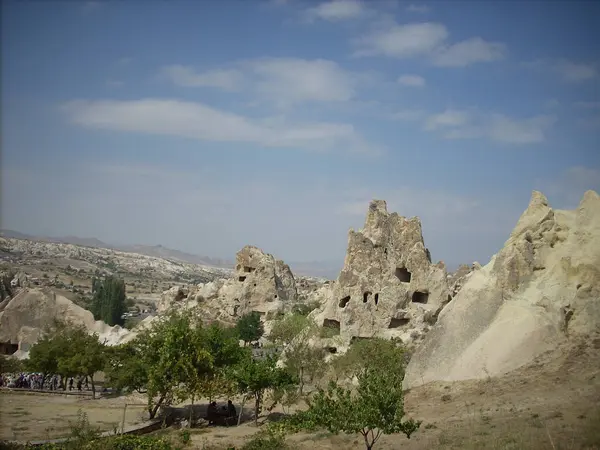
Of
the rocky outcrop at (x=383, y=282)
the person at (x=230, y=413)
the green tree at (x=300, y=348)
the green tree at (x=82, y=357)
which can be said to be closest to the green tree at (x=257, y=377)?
the person at (x=230, y=413)

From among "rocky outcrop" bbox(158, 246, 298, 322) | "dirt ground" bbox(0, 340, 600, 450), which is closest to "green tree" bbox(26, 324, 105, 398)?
"dirt ground" bbox(0, 340, 600, 450)

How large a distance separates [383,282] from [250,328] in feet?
48.7

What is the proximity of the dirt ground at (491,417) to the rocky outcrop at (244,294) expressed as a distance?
29.9 meters

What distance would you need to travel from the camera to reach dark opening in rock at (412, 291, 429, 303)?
42156 mm

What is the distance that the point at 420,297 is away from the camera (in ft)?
140

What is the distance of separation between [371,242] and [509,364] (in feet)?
A: 74.7

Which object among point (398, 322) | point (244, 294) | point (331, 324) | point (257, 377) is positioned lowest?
point (257, 377)

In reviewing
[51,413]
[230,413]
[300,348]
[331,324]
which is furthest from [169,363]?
[331,324]

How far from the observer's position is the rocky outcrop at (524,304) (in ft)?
66.0

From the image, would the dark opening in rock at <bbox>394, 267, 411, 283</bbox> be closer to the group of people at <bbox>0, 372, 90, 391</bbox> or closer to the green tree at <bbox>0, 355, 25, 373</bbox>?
the group of people at <bbox>0, 372, 90, 391</bbox>

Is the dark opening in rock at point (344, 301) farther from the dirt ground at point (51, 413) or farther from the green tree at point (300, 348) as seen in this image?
the dirt ground at point (51, 413)

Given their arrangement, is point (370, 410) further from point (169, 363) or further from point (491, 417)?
point (169, 363)

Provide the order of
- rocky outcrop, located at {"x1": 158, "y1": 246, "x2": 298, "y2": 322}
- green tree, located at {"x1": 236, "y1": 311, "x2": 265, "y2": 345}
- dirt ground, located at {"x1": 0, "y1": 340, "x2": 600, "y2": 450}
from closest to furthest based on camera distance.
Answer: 1. dirt ground, located at {"x1": 0, "y1": 340, "x2": 600, "y2": 450}
2. green tree, located at {"x1": 236, "y1": 311, "x2": 265, "y2": 345}
3. rocky outcrop, located at {"x1": 158, "y1": 246, "x2": 298, "y2": 322}

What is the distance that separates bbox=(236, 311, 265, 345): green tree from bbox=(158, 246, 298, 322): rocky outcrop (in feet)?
7.10
